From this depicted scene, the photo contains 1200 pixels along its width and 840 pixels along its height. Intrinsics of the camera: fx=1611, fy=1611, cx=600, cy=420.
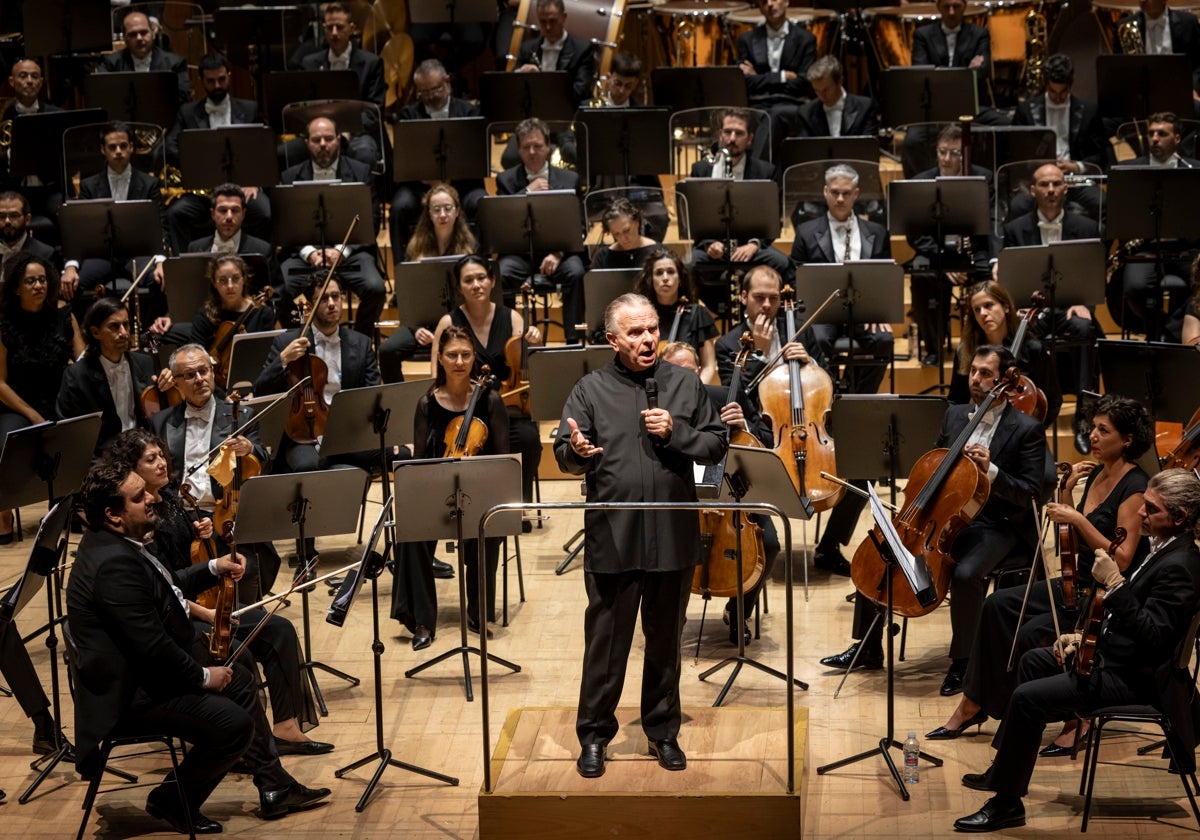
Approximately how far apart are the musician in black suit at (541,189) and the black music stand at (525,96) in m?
0.40

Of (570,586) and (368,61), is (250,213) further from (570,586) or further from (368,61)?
(570,586)

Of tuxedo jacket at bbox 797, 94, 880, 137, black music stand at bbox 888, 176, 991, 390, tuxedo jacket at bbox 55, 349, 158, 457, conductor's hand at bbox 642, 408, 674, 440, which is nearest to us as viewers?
conductor's hand at bbox 642, 408, 674, 440

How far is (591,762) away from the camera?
4570 mm

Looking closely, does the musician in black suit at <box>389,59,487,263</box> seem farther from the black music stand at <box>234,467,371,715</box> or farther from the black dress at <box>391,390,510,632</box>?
the black music stand at <box>234,467,371,715</box>

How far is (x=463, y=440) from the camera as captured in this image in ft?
18.8

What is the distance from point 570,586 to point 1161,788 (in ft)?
8.49

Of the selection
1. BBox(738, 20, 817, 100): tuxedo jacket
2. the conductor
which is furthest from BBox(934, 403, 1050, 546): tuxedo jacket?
BBox(738, 20, 817, 100): tuxedo jacket

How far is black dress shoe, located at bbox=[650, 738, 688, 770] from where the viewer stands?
4.61 metres

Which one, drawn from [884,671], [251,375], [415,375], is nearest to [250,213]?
[415,375]

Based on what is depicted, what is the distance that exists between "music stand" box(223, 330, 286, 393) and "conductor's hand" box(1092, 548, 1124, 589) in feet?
11.8

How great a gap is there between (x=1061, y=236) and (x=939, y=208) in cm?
77

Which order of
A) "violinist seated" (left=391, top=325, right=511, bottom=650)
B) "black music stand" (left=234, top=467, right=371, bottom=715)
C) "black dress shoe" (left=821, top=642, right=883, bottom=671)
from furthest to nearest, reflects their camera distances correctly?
1. "violinist seated" (left=391, top=325, right=511, bottom=650)
2. "black dress shoe" (left=821, top=642, right=883, bottom=671)
3. "black music stand" (left=234, top=467, right=371, bottom=715)

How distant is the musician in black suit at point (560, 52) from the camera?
9891mm

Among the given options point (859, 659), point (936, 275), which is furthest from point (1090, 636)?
point (936, 275)
